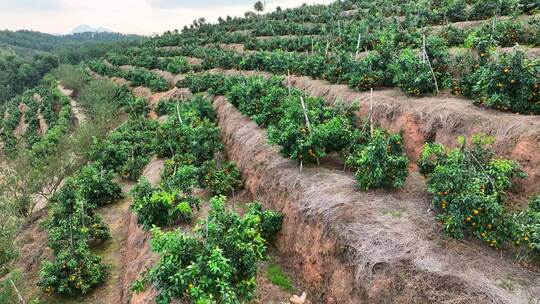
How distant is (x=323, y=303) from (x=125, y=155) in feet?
67.2

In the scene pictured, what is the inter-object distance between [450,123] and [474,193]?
6.06 metres

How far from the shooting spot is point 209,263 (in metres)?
9.59

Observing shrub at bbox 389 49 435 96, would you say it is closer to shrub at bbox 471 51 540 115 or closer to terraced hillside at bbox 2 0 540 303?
terraced hillside at bbox 2 0 540 303

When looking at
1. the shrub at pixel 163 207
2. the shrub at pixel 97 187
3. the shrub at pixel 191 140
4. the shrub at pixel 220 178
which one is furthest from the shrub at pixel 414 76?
the shrub at pixel 97 187

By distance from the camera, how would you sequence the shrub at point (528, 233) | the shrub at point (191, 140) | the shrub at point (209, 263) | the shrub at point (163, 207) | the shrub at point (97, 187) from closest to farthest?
1. the shrub at point (528, 233)
2. the shrub at point (209, 263)
3. the shrub at point (163, 207)
4. the shrub at point (191, 140)
5. the shrub at point (97, 187)

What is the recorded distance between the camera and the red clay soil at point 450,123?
12.7 metres

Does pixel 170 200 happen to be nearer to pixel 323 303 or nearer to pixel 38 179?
pixel 323 303

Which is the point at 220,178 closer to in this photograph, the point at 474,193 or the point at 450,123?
the point at 450,123

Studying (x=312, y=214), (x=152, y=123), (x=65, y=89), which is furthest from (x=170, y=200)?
(x=65, y=89)

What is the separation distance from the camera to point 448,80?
1794 cm

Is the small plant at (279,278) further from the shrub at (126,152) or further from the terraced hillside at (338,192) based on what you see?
the shrub at (126,152)

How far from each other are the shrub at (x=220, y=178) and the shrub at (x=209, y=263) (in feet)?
23.1

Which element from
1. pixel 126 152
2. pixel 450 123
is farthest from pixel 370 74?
pixel 126 152

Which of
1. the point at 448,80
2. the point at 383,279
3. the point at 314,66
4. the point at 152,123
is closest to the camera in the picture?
the point at 383,279
